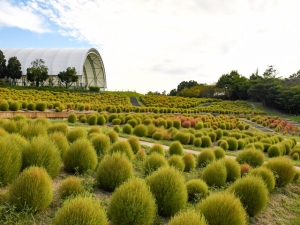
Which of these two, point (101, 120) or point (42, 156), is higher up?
point (42, 156)

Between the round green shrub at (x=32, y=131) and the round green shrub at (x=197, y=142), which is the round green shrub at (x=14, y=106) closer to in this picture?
the round green shrub at (x=32, y=131)

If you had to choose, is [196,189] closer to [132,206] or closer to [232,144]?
[132,206]

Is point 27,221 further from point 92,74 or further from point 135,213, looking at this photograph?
point 92,74

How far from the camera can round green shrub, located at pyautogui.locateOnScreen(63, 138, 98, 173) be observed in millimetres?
6312

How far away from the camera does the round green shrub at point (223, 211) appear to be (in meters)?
4.54

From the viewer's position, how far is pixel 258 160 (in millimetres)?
9797

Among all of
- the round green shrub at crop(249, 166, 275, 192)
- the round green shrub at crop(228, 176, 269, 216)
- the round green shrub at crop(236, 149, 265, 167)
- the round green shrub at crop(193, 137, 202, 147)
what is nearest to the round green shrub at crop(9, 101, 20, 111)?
the round green shrub at crop(193, 137, 202, 147)

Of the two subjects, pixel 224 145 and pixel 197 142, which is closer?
pixel 197 142

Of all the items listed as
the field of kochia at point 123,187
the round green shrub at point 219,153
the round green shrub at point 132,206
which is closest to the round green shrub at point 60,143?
the field of kochia at point 123,187

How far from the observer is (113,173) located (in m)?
5.76

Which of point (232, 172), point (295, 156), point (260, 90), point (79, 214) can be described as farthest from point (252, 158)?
point (260, 90)

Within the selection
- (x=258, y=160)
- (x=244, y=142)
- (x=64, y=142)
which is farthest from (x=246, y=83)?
(x=64, y=142)

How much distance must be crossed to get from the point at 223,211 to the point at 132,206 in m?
1.51

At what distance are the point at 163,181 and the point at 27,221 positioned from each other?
7.82 ft
